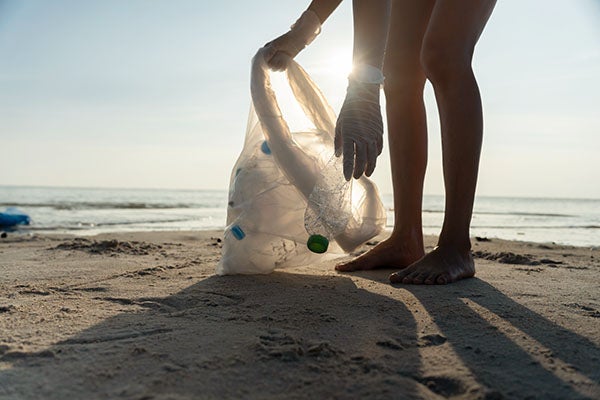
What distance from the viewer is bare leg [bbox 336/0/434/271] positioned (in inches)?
89.8

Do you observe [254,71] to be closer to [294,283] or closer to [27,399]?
[294,283]

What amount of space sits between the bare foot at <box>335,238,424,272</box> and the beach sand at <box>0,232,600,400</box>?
23 cm

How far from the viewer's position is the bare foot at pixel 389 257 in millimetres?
2305

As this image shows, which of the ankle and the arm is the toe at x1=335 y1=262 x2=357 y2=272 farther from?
the arm

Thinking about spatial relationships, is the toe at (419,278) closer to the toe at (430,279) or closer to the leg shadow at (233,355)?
the toe at (430,279)

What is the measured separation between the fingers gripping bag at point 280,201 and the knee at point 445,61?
51 cm

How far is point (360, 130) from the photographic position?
67.4 inches

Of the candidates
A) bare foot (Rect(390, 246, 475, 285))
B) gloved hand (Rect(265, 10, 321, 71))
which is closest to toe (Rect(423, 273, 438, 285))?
bare foot (Rect(390, 246, 475, 285))

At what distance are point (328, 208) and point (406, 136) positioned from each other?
0.60 m

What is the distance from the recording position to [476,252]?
9.84ft

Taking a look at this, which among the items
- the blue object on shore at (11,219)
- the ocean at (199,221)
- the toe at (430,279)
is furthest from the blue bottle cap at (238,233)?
the blue object on shore at (11,219)

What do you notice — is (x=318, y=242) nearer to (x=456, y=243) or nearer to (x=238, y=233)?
(x=238, y=233)

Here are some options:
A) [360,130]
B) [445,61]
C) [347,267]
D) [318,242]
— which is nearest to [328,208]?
[318,242]

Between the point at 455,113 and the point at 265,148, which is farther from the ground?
the point at 455,113
